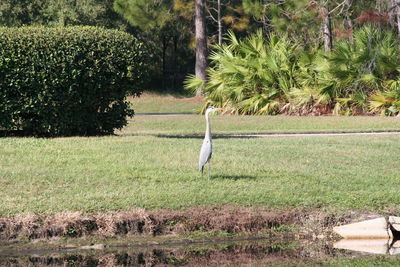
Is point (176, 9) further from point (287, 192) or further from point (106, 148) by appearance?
point (287, 192)

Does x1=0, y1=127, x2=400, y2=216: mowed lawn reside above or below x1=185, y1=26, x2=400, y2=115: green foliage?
A: below

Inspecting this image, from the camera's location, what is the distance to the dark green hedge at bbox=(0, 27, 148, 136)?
16.0 metres

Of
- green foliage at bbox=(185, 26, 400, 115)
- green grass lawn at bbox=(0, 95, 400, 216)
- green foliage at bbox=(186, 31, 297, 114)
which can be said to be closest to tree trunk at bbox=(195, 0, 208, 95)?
green foliage at bbox=(186, 31, 297, 114)

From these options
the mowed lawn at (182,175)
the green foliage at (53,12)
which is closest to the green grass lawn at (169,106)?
the green foliage at (53,12)

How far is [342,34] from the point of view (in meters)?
27.5

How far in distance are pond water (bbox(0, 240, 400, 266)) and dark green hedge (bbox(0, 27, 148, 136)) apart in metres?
6.02

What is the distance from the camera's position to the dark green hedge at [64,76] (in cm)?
1602

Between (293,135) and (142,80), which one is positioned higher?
Result: (142,80)

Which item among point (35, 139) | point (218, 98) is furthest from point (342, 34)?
point (35, 139)

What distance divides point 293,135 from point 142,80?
4.31 meters

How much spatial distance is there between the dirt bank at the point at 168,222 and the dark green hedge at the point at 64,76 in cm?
547

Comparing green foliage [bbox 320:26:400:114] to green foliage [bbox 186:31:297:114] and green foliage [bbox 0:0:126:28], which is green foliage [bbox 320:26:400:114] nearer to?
green foliage [bbox 186:31:297:114]

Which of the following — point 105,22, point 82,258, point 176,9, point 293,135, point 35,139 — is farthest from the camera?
point 105,22

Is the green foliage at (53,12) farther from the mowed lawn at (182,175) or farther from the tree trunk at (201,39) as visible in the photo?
the mowed lawn at (182,175)
